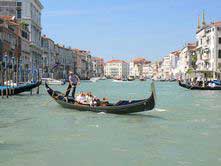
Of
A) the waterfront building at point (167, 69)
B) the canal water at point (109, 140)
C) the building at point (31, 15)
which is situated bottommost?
the canal water at point (109, 140)

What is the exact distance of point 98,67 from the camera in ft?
379

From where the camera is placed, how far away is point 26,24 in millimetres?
42562

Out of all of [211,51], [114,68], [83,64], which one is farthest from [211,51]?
[114,68]

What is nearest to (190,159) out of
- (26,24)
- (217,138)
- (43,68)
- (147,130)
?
(217,138)

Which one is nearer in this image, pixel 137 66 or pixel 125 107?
pixel 125 107

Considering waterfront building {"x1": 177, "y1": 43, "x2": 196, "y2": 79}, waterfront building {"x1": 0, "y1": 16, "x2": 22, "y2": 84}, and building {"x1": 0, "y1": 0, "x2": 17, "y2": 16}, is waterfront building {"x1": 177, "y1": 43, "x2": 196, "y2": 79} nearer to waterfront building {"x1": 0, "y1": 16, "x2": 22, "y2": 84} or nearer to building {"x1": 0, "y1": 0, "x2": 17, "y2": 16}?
building {"x1": 0, "y1": 0, "x2": 17, "y2": 16}

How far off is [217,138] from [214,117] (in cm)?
342

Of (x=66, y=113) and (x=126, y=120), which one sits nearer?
(x=126, y=120)

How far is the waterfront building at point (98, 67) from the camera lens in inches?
4289

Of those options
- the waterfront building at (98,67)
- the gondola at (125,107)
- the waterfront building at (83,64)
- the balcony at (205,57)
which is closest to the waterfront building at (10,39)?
the balcony at (205,57)

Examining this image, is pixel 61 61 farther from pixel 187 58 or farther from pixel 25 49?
pixel 25 49

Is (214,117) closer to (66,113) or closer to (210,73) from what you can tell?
(66,113)

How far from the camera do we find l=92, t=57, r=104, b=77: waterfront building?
108938 millimetres

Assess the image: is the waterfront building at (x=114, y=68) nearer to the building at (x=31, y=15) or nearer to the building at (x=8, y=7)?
the building at (x=31, y=15)
